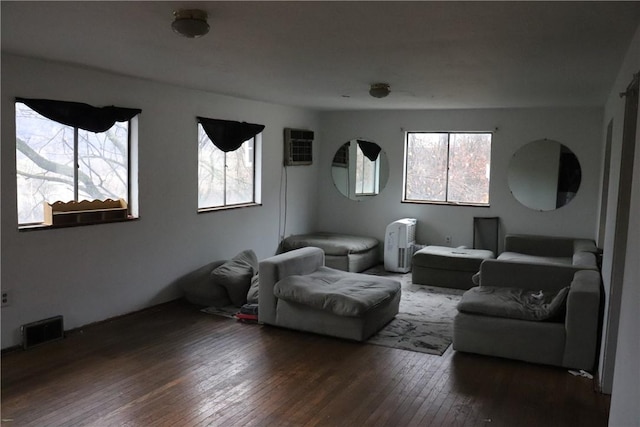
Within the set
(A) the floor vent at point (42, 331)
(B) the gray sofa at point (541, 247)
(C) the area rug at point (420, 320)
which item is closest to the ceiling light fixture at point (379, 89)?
(C) the area rug at point (420, 320)

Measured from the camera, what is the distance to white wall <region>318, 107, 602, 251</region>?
693 cm

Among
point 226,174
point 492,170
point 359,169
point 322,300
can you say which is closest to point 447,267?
point 492,170

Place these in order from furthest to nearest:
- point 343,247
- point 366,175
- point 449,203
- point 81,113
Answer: point 366,175 < point 449,203 < point 343,247 < point 81,113

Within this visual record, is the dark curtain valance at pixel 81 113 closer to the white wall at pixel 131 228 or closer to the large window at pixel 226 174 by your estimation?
the white wall at pixel 131 228

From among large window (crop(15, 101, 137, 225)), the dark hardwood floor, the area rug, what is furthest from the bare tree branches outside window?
the dark hardwood floor

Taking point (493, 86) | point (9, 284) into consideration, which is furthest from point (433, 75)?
point (9, 284)

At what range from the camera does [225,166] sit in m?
6.50

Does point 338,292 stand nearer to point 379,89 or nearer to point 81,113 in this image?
point 379,89

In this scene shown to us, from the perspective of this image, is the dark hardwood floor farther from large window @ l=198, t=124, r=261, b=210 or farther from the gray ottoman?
the gray ottoman

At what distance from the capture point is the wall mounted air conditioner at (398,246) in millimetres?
7336

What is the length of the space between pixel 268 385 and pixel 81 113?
8.87ft

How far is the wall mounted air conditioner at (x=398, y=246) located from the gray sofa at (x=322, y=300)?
2.12m

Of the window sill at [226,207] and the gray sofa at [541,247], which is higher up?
the window sill at [226,207]

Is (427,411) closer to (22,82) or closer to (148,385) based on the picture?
(148,385)
